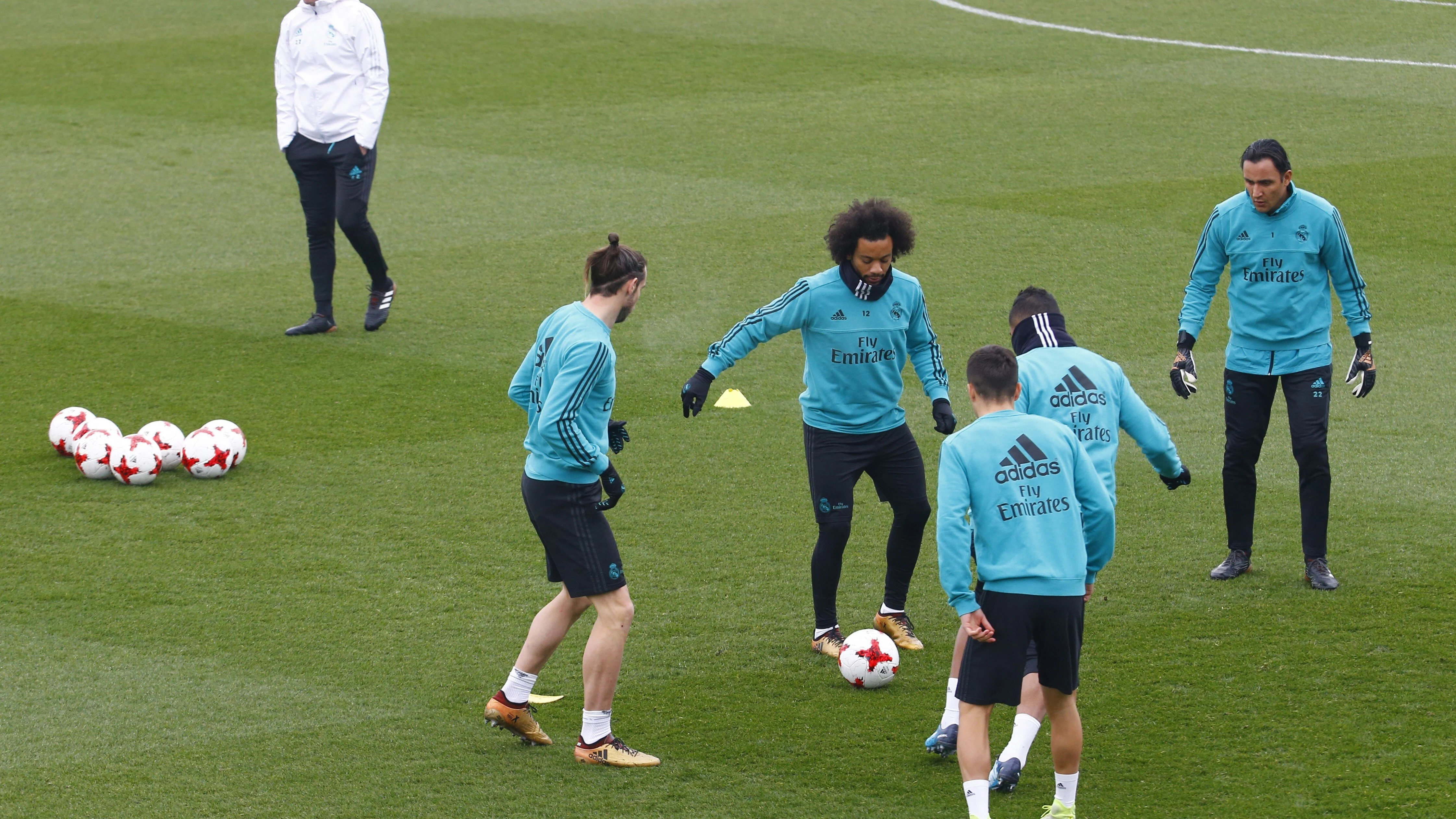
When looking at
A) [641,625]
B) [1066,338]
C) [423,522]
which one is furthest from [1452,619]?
[423,522]

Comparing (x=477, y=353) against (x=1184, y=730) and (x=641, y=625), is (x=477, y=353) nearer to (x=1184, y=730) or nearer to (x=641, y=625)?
(x=641, y=625)

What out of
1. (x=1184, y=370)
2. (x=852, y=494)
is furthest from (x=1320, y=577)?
(x=852, y=494)

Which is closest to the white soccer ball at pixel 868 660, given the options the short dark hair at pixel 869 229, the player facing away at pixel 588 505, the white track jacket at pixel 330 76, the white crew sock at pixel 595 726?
the player facing away at pixel 588 505

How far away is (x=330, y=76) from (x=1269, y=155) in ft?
23.5

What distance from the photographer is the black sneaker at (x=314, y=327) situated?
12.3 metres

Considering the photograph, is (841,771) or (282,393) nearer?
(841,771)

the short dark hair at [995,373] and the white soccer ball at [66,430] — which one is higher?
the short dark hair at [995,373]

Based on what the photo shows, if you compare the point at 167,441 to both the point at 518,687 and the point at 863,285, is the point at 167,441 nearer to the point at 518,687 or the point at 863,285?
the point at 518,687

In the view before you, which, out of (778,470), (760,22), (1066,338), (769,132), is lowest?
(778,470)

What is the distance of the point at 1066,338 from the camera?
587 centimetres

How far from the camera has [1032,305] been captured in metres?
5.95

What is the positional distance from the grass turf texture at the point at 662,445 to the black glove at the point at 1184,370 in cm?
94

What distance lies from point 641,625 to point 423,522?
1.88m

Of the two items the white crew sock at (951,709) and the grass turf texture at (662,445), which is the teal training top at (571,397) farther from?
the white crew sock at (951,709)
